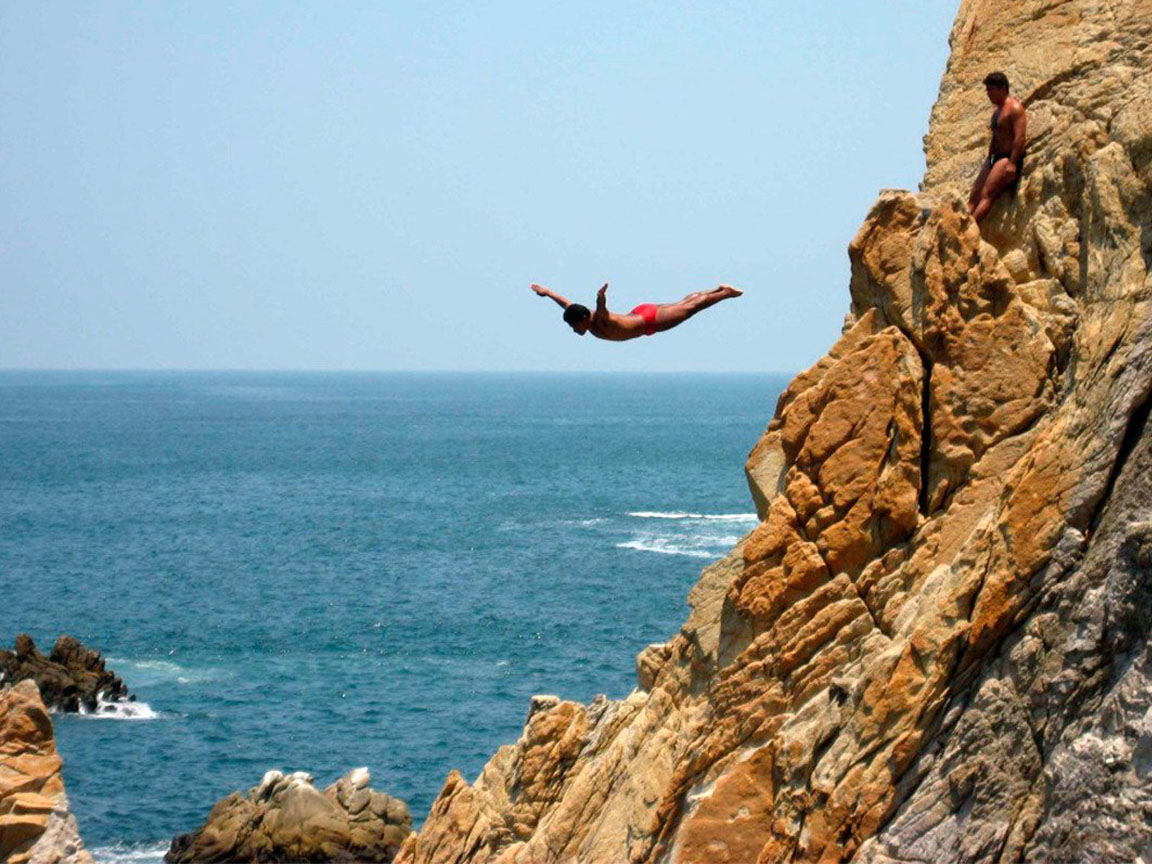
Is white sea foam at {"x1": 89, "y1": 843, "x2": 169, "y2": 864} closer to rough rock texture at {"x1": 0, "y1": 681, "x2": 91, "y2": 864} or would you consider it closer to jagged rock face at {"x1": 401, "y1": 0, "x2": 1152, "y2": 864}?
rough rock texture at {"x1": 0, "y1": 681, "x2": 91, "y2": 864}

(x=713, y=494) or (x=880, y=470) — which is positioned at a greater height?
(x=880, y=470)

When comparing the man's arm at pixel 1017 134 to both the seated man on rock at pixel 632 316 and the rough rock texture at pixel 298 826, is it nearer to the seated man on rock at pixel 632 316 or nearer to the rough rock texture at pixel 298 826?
the seated man on rock at pixel 632 316

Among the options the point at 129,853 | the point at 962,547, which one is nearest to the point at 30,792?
the point at 129,853

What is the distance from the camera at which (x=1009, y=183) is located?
15.8 metres

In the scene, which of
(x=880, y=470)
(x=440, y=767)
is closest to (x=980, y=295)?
(x=880, y=470)

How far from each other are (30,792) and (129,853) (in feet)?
44.0

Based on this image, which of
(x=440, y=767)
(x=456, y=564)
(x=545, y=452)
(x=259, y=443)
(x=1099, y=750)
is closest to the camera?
(x=1099, y=750)

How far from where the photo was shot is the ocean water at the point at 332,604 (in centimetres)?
5003

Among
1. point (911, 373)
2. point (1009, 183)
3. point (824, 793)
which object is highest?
point (1009, 183)

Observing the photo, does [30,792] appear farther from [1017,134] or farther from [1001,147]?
[1017,134]

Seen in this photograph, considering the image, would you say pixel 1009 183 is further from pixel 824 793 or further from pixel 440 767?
pixel 440 767

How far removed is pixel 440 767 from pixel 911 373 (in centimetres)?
3521

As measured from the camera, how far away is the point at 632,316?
1769 centimetres

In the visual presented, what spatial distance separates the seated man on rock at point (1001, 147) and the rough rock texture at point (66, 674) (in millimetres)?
47331
